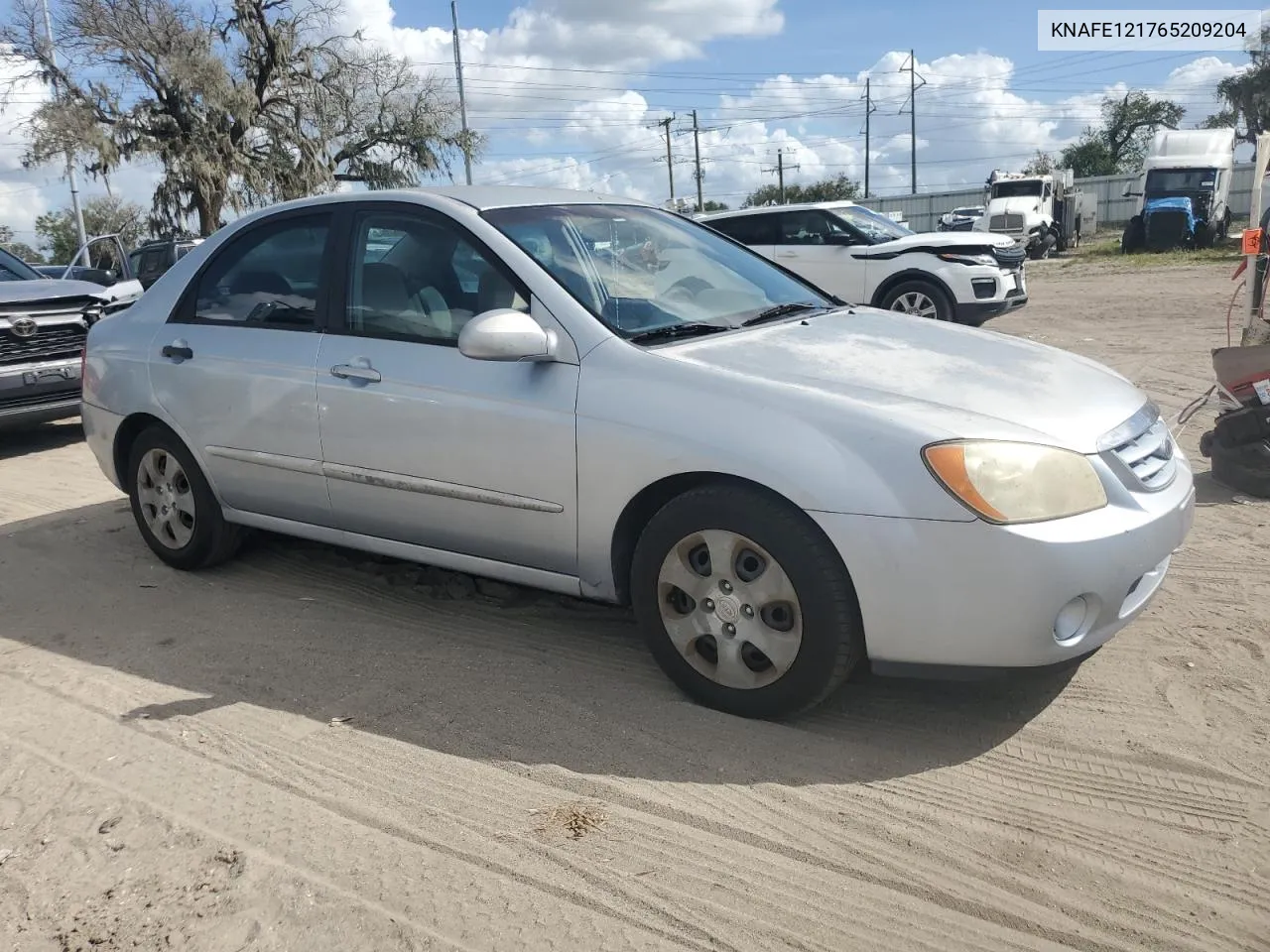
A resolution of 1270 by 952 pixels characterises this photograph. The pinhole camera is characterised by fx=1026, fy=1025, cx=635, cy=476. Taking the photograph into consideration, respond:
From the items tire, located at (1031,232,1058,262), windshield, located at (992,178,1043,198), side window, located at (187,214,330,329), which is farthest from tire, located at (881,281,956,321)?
windshield, located at (992,178,1043,198)

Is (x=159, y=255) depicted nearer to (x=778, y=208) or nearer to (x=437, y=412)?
(x=778, y=208)

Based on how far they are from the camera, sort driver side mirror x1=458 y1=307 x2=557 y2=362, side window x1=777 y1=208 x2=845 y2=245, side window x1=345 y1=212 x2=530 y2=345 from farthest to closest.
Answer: side window x1=777 y1=208 x2=845 y2=245, side window x1=345 y1=212 x2=530 y2=345, driver side mirror x1=458 y1=307 x2=557 y2=362

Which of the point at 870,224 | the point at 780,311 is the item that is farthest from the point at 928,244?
the point at 780,311

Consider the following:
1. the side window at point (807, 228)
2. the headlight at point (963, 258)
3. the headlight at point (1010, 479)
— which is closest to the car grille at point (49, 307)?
the side window at point (807, 228)

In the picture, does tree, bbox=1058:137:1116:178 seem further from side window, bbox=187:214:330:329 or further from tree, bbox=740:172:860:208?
side window, bbox=187:214:330:329

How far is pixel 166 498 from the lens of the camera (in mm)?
4930

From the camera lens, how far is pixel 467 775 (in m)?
3.03

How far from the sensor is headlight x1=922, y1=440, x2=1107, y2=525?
109 inches

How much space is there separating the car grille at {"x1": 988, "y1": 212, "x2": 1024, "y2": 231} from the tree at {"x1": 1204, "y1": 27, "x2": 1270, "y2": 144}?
30.5 m

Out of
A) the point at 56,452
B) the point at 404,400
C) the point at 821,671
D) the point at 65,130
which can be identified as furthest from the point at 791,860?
the point at 65,130

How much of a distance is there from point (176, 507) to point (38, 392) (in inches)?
171

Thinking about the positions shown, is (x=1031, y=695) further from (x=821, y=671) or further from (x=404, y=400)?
(x=404, y=400)

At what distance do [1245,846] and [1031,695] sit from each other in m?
0.87

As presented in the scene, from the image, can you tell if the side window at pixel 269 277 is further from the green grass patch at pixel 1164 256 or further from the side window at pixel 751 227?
the green grass patch at pixel 1164 256
